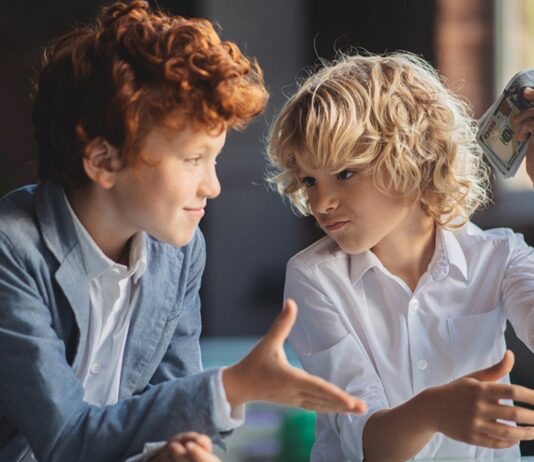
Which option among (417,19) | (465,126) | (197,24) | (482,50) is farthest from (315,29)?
(197,24)

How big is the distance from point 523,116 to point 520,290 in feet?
0.84

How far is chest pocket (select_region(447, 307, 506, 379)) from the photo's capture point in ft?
4.97

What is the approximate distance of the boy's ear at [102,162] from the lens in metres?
1.26

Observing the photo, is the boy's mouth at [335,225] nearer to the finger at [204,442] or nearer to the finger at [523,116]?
the finger at [523,116]

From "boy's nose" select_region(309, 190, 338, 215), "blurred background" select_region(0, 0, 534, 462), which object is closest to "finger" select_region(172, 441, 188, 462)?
"boy's nose" select_region(309, 190, 338, 215)

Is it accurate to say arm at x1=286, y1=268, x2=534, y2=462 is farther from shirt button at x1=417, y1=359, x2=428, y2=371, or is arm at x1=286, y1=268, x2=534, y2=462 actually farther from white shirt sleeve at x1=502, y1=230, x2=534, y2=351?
white shirt sleeve at x1=502, y1=230, x2=534, y2=351

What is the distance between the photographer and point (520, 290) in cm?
150

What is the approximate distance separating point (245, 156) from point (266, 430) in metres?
2.51

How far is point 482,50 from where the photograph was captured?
3.99 metres

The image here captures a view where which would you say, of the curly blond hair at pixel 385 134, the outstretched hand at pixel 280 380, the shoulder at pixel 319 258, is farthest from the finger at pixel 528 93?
the outstretched hand at pixel 280 380

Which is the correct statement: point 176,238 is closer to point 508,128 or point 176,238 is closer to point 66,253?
point 66,253

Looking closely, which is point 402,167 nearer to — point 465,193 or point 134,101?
point 465,193

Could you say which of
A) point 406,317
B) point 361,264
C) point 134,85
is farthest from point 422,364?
point 134,85

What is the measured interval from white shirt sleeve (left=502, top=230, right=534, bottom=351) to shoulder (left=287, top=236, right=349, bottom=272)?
0.25m
